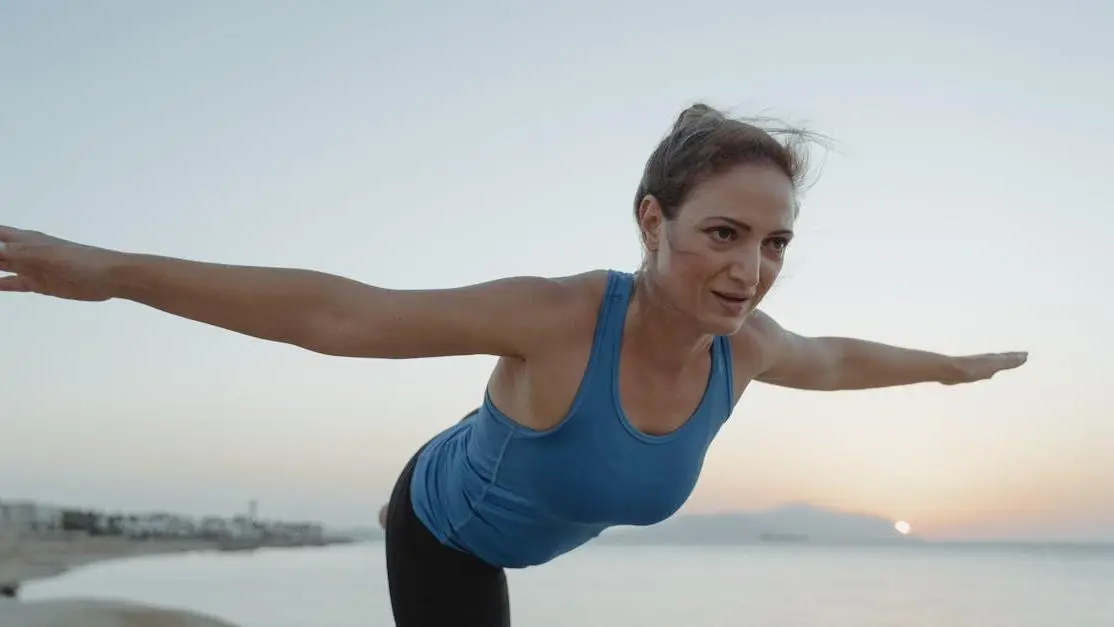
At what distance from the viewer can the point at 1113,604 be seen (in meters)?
14.7

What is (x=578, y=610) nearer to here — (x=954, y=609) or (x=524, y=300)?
(x=954, y=609)

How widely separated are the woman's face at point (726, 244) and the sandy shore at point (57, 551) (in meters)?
10.3

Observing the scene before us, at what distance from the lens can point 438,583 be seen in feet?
9.57


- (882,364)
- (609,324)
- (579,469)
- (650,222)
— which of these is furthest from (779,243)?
(882,364)

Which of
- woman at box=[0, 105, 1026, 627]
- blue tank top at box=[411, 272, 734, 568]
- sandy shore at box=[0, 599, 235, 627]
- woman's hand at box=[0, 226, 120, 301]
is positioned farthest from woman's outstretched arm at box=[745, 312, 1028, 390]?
sandy shore at box=[0, 599, 235, 627]

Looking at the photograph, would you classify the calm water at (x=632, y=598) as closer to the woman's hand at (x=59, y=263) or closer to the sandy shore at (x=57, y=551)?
the sandy shore at (x=57, y=551)

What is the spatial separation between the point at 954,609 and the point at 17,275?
13505 millimetres

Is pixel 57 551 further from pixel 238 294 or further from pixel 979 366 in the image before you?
pixel 238 294

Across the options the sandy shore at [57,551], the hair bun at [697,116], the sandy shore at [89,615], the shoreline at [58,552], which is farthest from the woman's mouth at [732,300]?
the sandy shore at [57,551]

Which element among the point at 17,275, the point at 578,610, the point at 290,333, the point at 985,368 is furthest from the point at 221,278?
the point at 578,610

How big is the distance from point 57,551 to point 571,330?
77.2 ft

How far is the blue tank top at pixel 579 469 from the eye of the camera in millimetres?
2428

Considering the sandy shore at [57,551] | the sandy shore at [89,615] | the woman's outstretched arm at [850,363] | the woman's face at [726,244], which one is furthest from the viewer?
the sandy shore at [57,551]

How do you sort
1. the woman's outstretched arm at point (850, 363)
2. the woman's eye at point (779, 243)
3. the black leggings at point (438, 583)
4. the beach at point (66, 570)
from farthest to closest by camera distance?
the beach at point (66, 570) → the woman's outstretched arm at point (850, 363) → the black leggings at point (438, 583) → the woman's eye at point (779, 243)
